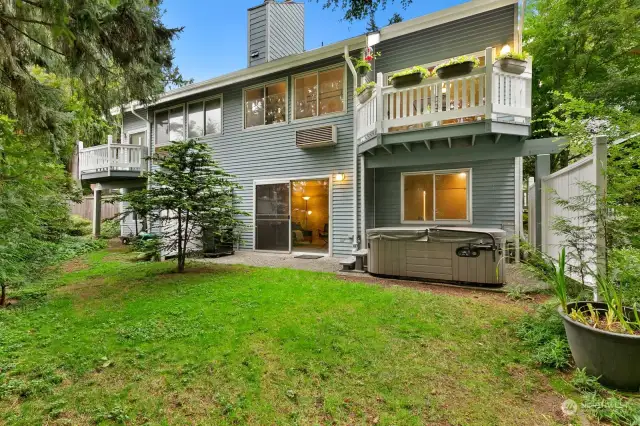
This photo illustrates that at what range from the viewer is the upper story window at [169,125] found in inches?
428

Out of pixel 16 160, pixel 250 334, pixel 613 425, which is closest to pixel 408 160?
pixel 250 334

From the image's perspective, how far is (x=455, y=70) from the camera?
18.1 ft

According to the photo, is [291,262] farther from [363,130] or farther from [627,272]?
[627,272]

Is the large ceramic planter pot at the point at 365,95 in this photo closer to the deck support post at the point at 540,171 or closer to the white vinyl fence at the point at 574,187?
the deck support post at the point at 540,171

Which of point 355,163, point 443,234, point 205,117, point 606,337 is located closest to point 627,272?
point 606,337

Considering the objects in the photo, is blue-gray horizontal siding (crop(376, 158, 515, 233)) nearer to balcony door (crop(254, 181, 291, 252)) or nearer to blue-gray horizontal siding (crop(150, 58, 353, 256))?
blue-gray horizontal siding (crop(150, 58, 353, 256))

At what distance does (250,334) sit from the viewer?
3199mm

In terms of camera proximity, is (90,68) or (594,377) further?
(90,68)

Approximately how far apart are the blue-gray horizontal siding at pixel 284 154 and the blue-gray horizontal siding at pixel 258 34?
1800 mm

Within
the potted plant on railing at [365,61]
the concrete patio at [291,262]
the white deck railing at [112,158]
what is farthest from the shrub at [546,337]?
the white deck railing at [112,158]

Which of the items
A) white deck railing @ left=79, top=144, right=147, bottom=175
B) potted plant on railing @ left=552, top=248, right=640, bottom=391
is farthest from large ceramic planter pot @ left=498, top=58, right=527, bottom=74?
white deck railing @ left=79, top=144, right=147, bottom=175

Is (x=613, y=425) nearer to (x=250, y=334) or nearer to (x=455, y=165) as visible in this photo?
(x=250, y=334)

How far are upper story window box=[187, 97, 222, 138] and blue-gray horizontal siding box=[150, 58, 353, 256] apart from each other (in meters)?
0.23

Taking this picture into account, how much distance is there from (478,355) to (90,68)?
19.7ft
